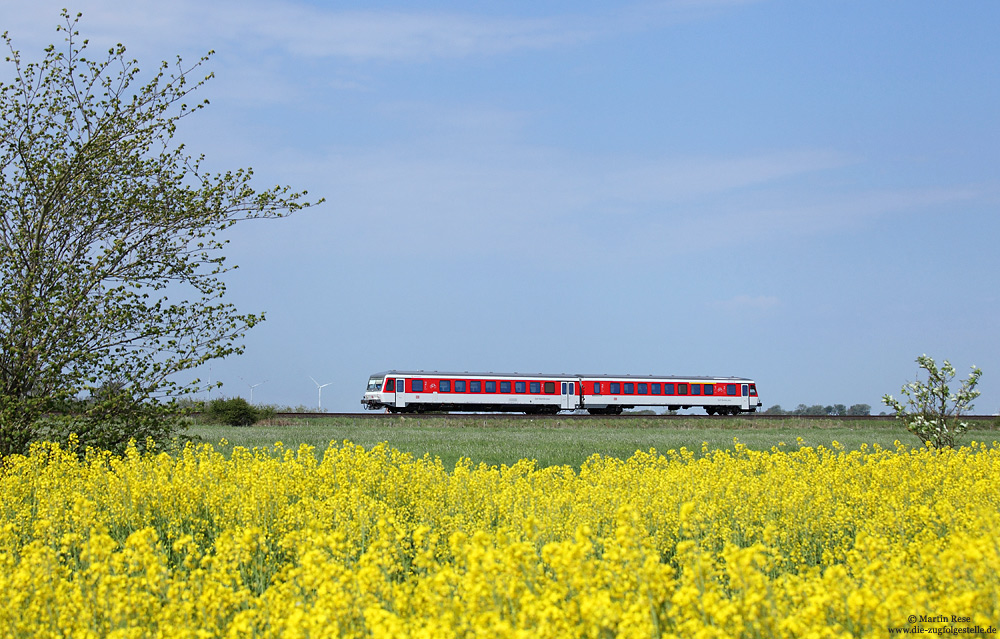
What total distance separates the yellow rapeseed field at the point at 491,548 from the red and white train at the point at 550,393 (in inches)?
1089

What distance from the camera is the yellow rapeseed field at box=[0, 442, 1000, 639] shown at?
11.8ft

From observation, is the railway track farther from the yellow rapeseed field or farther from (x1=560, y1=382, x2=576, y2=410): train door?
the yellow rapeseed field

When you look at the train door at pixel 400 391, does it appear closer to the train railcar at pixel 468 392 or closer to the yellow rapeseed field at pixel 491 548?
the train railcar at pixel 468 392

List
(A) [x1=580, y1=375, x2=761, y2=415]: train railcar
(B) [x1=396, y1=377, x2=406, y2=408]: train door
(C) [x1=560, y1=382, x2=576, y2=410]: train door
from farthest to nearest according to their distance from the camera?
(A) [x1=580, y1=375, x2=761, y2=415]: train railcar, (C) [x1=560, y1=382, x2=576, y2=410]: train door, (B) [x1=396, y1=377, x2=406, y2=408]: train door

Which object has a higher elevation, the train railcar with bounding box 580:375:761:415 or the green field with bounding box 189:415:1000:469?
the train railcar with bounding box 580:375:761:415

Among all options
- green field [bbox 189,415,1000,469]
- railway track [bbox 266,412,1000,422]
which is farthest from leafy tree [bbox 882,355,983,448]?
railway track [bbox 266,412,1000,422]

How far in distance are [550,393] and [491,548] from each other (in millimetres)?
37352

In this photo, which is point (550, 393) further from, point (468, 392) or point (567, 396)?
point (468, 392)

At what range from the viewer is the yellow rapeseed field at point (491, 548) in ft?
11.8

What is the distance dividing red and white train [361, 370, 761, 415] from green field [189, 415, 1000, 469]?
20.0 feet

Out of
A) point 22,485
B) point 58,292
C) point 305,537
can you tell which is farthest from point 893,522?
point 58,292

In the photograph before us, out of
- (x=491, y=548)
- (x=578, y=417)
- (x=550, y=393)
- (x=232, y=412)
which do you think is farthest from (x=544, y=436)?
(x=491, y=548)

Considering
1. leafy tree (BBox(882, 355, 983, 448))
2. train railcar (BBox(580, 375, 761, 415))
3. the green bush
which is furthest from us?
train railcar (BBox(580, 375, 761, 415))

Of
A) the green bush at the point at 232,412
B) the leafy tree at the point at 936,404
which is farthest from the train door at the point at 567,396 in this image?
the leafy tree at the point at 936,404
